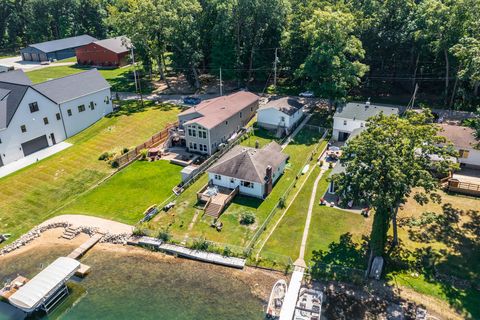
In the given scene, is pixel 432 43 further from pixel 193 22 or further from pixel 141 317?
pixel 141 317

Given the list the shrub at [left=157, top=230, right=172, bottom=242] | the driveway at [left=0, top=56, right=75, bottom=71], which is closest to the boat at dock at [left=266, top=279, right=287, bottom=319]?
the shrub at [left=157, top=230, right=172, bottom=242]

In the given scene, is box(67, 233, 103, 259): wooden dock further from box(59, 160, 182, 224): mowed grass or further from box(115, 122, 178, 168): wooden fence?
box(115, 122, 178, 168): wooden fence

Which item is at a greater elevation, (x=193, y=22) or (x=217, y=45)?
(x=193, y=22)

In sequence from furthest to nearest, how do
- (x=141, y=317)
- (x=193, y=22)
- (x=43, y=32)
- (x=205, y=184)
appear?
(x=43, y=32), (x=193, y=22), (x=205, y=184), (x=141, y=317)

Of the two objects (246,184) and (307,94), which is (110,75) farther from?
(246,184)

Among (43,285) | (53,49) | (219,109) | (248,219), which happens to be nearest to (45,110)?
(219,109)

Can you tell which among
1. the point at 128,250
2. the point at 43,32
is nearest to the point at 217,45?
the point at 128,250

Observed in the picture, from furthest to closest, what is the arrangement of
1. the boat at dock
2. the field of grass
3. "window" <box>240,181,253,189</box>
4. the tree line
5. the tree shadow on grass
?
the tree line, "window" <box>240,181,253,189</box>, the field of grass, the tree shadow on grass, the boat at dock

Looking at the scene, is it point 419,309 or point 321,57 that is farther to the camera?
point 321,57
